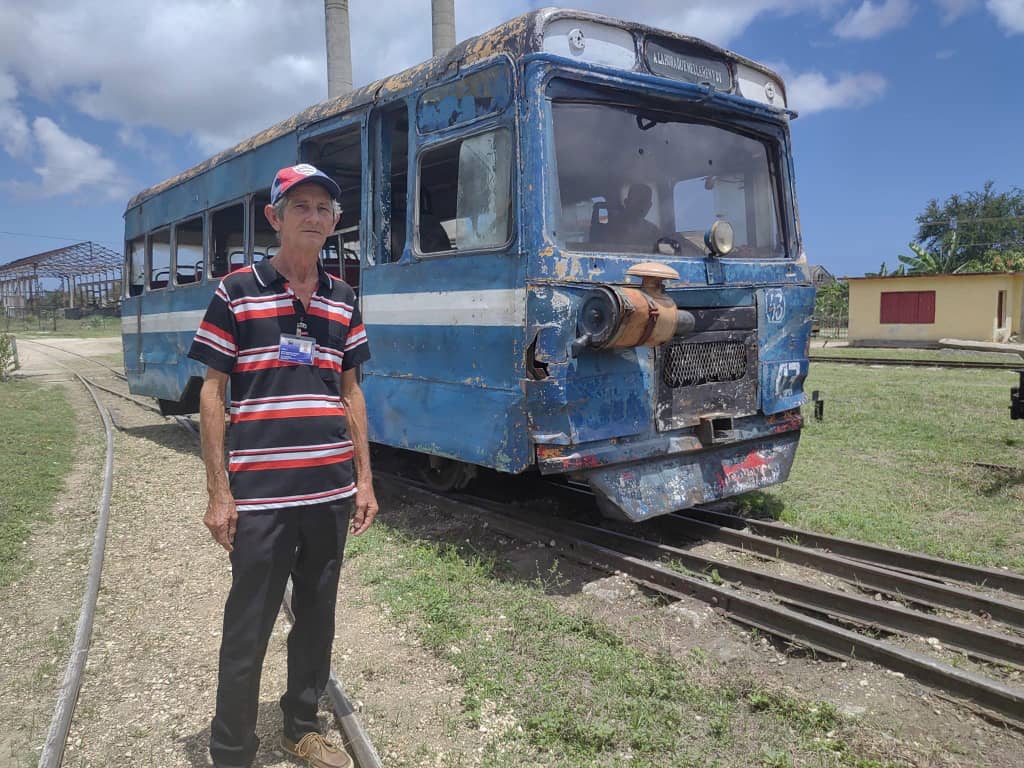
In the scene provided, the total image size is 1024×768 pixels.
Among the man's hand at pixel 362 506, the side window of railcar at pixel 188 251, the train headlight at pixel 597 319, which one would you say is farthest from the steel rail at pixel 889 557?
the side window of railcar at pixel 188 251

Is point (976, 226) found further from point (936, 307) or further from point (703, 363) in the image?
point (703, 363)

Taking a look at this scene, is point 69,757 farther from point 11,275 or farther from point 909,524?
point 11,275

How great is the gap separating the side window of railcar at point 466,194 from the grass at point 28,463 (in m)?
3.59

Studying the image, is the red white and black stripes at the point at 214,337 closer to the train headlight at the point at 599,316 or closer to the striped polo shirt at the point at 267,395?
the striped polo shirt at the point at 267,395

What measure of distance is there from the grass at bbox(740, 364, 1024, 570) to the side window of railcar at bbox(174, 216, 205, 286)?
20.5 feet

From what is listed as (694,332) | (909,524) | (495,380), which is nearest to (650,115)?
(694,332)

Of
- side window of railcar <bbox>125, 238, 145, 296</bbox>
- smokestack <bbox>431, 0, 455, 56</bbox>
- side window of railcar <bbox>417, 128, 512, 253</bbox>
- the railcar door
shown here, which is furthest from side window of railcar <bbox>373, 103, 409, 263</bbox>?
smokestack <bbox>431, 0, 455, 56</bbox>

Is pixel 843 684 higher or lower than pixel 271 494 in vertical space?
lower

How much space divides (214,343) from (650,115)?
3447mm

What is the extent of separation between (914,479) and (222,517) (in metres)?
6.27

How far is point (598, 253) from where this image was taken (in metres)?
4.66

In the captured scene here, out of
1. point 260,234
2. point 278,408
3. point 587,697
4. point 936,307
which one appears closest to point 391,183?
point 260,234

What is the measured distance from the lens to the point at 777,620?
394 centimetres

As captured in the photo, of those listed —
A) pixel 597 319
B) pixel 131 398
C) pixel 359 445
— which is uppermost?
pixel 597 319
